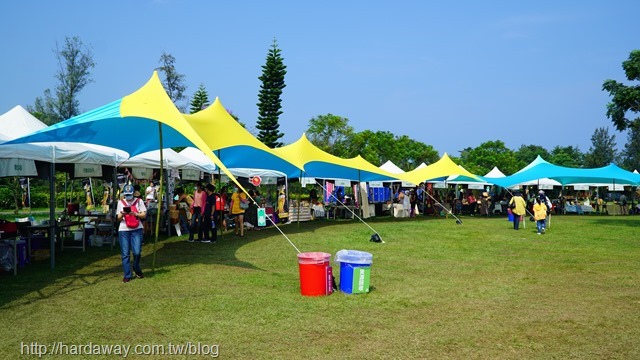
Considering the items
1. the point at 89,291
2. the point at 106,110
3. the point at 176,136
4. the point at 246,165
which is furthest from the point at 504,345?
the point at 246,165

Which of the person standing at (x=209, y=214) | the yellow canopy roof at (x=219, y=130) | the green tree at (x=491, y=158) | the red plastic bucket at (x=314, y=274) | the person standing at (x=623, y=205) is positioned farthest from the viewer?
the green tree at (x=491, y=158)

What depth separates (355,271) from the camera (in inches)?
279

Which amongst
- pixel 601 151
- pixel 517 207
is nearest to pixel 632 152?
pixel 601 151

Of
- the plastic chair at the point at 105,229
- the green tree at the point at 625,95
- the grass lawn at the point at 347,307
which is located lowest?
the grass lawn at the point at 347,307

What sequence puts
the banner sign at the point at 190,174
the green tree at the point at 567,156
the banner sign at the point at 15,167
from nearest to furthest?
the banner sign at the point at 15,167
the banner sign at the point at 190,174
the green tree at the point at 567,156

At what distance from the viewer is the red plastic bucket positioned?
6988mm

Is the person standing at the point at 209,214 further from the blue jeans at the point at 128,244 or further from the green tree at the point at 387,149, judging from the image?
the green tree at the point at 387,149

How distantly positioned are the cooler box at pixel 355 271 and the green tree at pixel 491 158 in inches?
2370

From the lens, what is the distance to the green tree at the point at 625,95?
65.3 ft

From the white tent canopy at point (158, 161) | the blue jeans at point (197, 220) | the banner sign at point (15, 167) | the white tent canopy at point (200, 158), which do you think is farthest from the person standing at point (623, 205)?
the banner sign at point (15, 167)

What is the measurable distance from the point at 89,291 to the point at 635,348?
23.4 ft

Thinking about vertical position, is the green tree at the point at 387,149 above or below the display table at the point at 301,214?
above

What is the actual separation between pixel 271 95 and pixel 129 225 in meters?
34.8

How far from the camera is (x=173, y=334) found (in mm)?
5312
